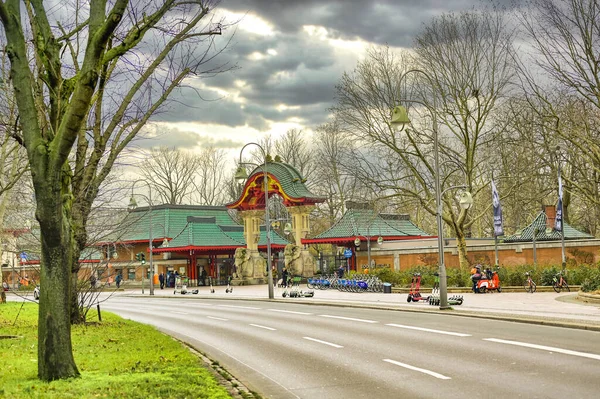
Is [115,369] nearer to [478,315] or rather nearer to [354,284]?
[478,315]

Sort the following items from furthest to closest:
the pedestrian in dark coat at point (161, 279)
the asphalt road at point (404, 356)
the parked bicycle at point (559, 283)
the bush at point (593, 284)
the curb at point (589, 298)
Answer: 1. the pedestrian in dark coat at point (161, 279)
2. the parked bicycle at point (559, 283)
3. the bush at point (593, 284)
4. the curb at point (589, 298)
5. the asphalt road at point (404, 356)

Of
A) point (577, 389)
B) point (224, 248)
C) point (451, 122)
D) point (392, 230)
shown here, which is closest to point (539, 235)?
point (451, 122)

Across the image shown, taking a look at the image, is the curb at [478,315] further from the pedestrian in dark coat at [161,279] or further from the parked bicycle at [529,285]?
the pedestrian in dark coat at [161,279]

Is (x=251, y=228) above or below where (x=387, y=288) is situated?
above

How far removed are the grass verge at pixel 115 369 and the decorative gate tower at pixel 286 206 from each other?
3999 cm

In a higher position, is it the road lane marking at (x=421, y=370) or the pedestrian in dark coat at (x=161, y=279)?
the pedestrian in dark coat at (x=161, y=279)

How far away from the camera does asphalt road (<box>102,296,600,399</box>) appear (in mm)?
10555

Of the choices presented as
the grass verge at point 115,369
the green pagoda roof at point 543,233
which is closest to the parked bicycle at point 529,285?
the green pagoda roof at point 543,233

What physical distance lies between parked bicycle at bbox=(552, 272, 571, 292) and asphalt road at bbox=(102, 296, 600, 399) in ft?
40.2

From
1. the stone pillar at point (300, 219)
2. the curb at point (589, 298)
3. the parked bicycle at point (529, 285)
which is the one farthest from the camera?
the stone pillar at point (300, 219)

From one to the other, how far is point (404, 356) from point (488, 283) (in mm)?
22751

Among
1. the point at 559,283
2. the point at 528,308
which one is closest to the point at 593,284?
the point at 528,308

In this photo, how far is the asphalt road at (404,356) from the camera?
1055 cm

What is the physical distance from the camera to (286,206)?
60844 mm
